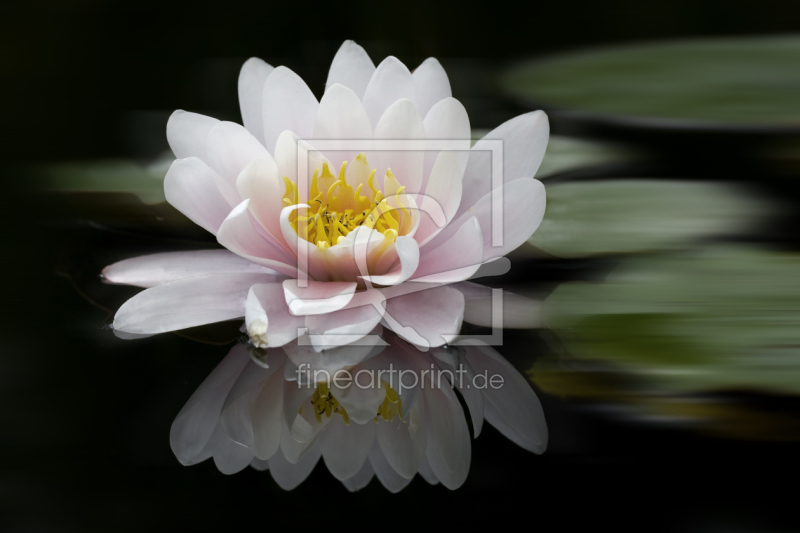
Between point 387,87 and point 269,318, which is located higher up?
point 387,87

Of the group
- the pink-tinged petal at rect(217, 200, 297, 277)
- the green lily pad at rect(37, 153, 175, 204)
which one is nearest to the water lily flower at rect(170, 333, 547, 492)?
the pink-tinged petal at rect(217, 200, 297, 277)

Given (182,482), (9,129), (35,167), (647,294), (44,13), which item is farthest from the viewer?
(44,13)

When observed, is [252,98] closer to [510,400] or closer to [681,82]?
[510,400]

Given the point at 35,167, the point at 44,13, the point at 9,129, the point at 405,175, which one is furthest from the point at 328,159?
the point at 44,13

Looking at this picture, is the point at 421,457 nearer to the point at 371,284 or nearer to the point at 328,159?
the point at 371,284

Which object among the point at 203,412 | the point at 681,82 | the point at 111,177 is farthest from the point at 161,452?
the point at 681,82

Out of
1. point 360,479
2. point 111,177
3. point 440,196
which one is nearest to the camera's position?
point 360,479
